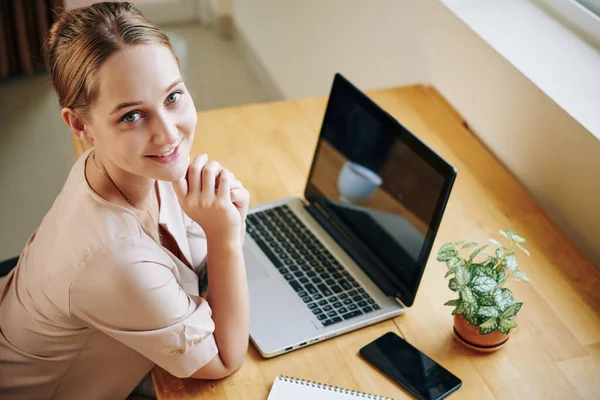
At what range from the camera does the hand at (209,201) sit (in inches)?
46.9

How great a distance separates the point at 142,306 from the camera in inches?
42.2

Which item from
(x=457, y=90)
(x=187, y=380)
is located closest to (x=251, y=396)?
(x=187, y=380)

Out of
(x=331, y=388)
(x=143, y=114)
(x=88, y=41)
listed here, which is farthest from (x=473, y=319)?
(x=88, y=41)

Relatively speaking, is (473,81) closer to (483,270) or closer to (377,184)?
(377,184)

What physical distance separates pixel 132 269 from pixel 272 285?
0.35 meters

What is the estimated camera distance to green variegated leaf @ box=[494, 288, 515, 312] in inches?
45.9

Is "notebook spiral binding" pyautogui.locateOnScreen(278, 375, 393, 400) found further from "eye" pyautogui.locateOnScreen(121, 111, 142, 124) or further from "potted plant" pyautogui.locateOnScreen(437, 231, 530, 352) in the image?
"eye" pyautogui.locateOnScreen(121, 111, 142, 124)

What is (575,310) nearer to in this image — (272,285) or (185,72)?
(272,285)

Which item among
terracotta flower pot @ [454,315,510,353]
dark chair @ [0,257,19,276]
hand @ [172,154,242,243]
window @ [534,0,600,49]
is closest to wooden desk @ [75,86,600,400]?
terracotta flower pot @ [454,315,510,353]

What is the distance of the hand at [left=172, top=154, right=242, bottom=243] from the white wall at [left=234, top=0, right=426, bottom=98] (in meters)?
0.97

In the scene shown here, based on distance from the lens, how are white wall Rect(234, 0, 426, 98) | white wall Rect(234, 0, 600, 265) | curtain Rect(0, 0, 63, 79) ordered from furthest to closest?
curtain Rect(0, 0, 63, 79) → white wall Rect(234, 0, 426, 98) → white wall Rect(234, 0, 600, 265)

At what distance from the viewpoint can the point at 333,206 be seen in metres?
1.51

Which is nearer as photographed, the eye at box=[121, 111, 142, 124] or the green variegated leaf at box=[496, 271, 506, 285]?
the eye at box=[121, 111, 142, 124]

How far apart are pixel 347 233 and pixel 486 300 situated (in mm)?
375
